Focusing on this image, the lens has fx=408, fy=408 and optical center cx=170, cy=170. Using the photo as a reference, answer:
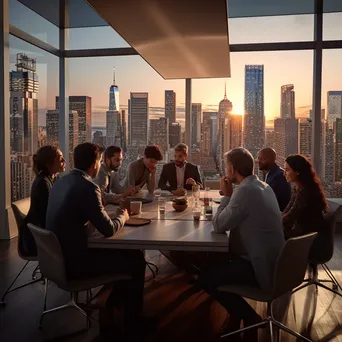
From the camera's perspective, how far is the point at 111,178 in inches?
175

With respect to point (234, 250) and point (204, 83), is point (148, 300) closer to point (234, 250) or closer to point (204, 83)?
point (234, 250)

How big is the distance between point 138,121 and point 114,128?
0.41m

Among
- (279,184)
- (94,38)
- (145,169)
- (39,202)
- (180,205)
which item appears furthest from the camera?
(94,38)

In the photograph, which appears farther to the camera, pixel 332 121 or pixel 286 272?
pixel 332 121

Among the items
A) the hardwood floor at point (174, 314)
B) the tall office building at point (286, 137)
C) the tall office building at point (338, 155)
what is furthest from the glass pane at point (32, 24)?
the tall office building at point (338, 155)

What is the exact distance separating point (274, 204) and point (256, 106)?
4.02 m

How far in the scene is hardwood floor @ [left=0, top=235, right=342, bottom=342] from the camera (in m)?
2.71

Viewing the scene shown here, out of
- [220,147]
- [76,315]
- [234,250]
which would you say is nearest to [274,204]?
[234,250]

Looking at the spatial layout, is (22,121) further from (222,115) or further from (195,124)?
(222,115)

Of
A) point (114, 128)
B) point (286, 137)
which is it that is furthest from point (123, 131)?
point (286, 137)

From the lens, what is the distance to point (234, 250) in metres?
2.67

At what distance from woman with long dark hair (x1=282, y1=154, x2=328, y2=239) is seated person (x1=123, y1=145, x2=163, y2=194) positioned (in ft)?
5.58

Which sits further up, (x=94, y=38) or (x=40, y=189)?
(x=94, y=38)

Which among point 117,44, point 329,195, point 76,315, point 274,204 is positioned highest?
point 117,44
